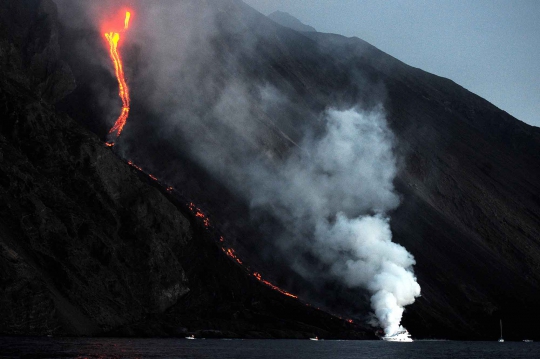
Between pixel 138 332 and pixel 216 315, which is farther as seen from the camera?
pixel 216 315

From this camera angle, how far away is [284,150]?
147750 mm

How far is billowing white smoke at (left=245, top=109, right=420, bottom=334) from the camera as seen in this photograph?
131 metres

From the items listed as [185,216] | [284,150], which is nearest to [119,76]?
[284,150]

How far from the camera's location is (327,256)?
13275cm

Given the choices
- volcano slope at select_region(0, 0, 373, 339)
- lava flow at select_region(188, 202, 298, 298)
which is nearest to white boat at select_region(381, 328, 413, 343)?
volcano slope at select_region(0, 0, 373, 339)

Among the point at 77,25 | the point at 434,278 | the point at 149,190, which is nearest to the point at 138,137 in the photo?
the point at 149,190

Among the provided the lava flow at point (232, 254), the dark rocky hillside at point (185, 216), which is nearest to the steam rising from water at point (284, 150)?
the dark rocky hillside at point (185, 216)

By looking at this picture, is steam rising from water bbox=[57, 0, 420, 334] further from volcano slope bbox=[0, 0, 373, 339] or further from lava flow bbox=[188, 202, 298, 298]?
volcano slope bbox=[0, 0, 373, 339]

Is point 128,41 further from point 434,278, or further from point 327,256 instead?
point 434,278

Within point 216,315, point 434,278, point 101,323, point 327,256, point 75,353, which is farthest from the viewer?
point 434,278

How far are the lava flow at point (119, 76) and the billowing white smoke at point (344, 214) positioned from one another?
28.7m

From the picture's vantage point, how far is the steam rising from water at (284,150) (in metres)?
132

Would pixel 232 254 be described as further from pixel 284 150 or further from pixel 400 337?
pixel 400 337

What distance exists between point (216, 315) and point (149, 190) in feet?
77.6
